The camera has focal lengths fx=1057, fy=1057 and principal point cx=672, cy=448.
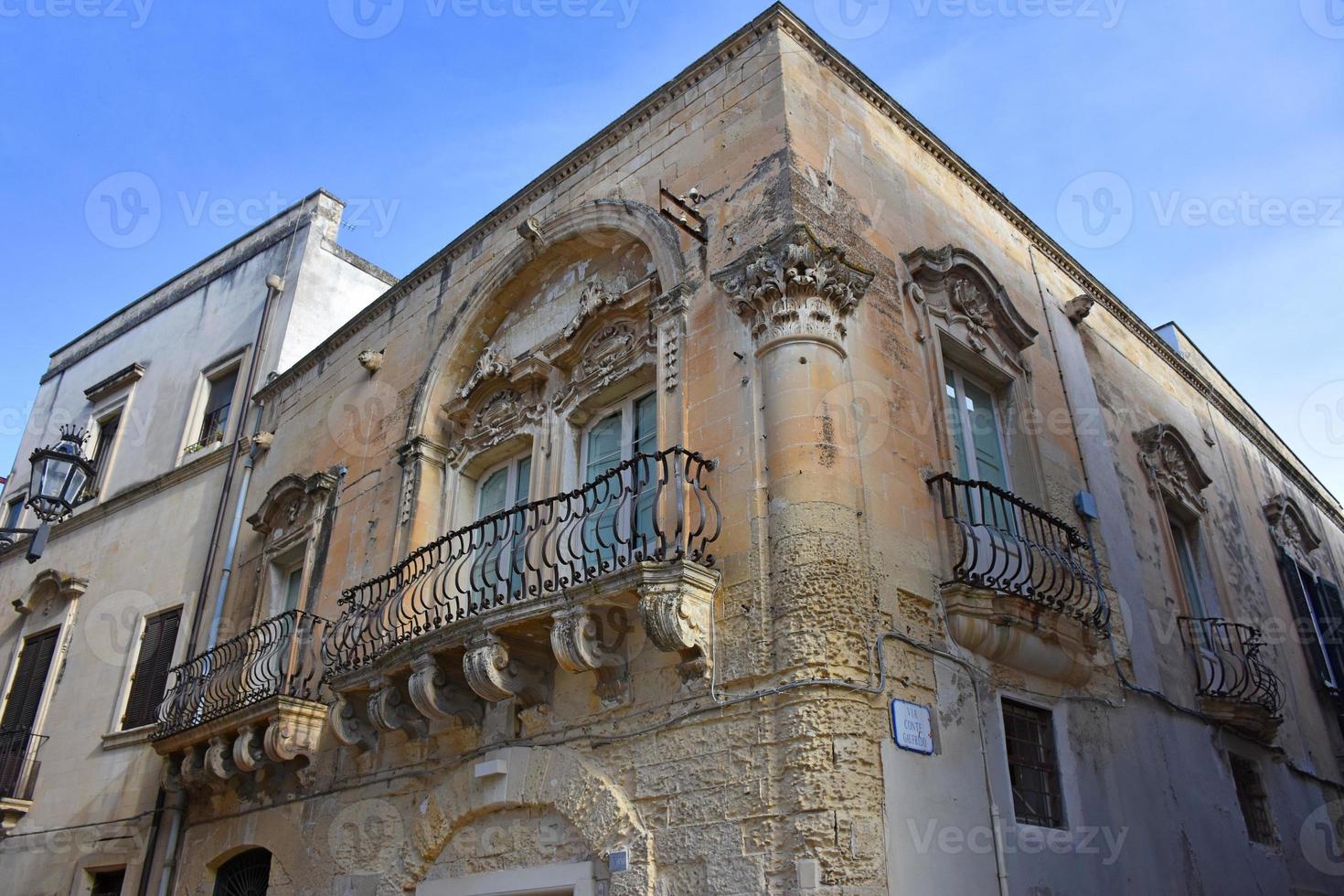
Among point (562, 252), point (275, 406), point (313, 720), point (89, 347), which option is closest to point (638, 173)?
point (562, 252)

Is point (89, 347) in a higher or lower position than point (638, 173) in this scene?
higher

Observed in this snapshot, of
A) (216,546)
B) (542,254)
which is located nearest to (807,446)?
(542,254)

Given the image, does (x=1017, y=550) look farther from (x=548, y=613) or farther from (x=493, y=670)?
(x=493, y=670)

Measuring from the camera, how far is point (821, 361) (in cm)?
710

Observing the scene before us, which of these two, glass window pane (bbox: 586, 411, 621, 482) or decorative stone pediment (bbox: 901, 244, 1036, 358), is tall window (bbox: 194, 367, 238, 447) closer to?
glass window pane (bbox: 586, 411, 621, 482)

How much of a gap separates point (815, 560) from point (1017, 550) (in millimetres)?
1796

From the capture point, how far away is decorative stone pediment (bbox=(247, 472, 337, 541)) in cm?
1130

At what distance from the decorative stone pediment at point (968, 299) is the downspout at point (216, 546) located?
8505 millimetres

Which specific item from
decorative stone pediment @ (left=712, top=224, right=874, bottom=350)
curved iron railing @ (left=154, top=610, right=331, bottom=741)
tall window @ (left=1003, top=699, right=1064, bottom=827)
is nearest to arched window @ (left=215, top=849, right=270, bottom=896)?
curved iron railing @ (left=154, top=610, right=331, bottom=741)

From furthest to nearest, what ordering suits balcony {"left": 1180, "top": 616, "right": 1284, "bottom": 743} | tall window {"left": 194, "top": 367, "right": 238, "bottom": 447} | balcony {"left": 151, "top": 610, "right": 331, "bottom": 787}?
tall window {"left": 194, "top": 367, "right": 238, "bottom": 447}, balcony {"left": 1180, "top": 616, "right": 1284, "bottom": 743}, balcony {"left": 151, "top": 610, "right": 331, "bottom": 787}

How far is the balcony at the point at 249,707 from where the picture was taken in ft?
30.1

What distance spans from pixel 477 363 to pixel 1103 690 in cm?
628

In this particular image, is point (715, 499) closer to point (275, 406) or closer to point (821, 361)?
point (821, 361)

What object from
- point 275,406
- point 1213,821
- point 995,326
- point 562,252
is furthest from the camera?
point 275,406
